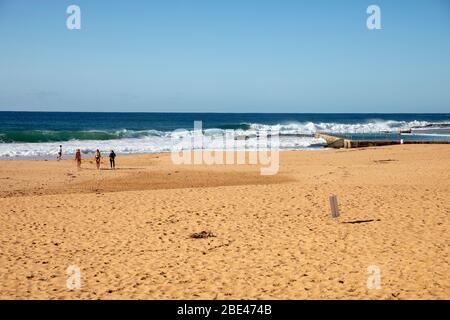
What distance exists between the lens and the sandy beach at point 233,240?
7.62 metres

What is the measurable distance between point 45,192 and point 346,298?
15105mm

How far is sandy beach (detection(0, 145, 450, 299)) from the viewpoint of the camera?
7.62m

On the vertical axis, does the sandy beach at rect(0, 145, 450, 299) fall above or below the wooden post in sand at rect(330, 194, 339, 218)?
below

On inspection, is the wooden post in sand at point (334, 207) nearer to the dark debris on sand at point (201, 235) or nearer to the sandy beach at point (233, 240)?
the sandy beach at point (233, 240)

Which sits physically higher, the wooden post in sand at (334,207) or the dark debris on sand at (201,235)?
the wooden post in sand at (334,207)

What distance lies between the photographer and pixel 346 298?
23.2 ft

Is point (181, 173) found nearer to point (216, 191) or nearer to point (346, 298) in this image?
point (216, 191)

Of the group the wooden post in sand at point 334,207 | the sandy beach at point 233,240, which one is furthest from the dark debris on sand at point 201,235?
the wooden post in sand at point 334,207

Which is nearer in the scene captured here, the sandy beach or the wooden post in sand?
the sandy beach

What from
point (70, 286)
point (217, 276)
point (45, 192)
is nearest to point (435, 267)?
point (217, 276)

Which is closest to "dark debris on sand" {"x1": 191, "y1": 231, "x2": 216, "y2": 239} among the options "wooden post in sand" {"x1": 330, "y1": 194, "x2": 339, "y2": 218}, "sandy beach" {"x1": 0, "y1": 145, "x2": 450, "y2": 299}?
"sandy beach" {"x1": 0, "y1": 145, "x2": 450, "y2": 299}

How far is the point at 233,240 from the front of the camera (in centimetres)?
1050

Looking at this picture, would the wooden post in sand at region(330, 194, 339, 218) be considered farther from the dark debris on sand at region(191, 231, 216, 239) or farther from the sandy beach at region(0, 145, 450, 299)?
the dark debris on sand at region(191, 231, 216, 239)

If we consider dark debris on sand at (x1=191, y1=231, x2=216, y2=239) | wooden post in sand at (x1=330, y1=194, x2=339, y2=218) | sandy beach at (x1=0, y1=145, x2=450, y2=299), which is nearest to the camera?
sandy beach at (x1=0, y1=145, x2=450, y2=299)
